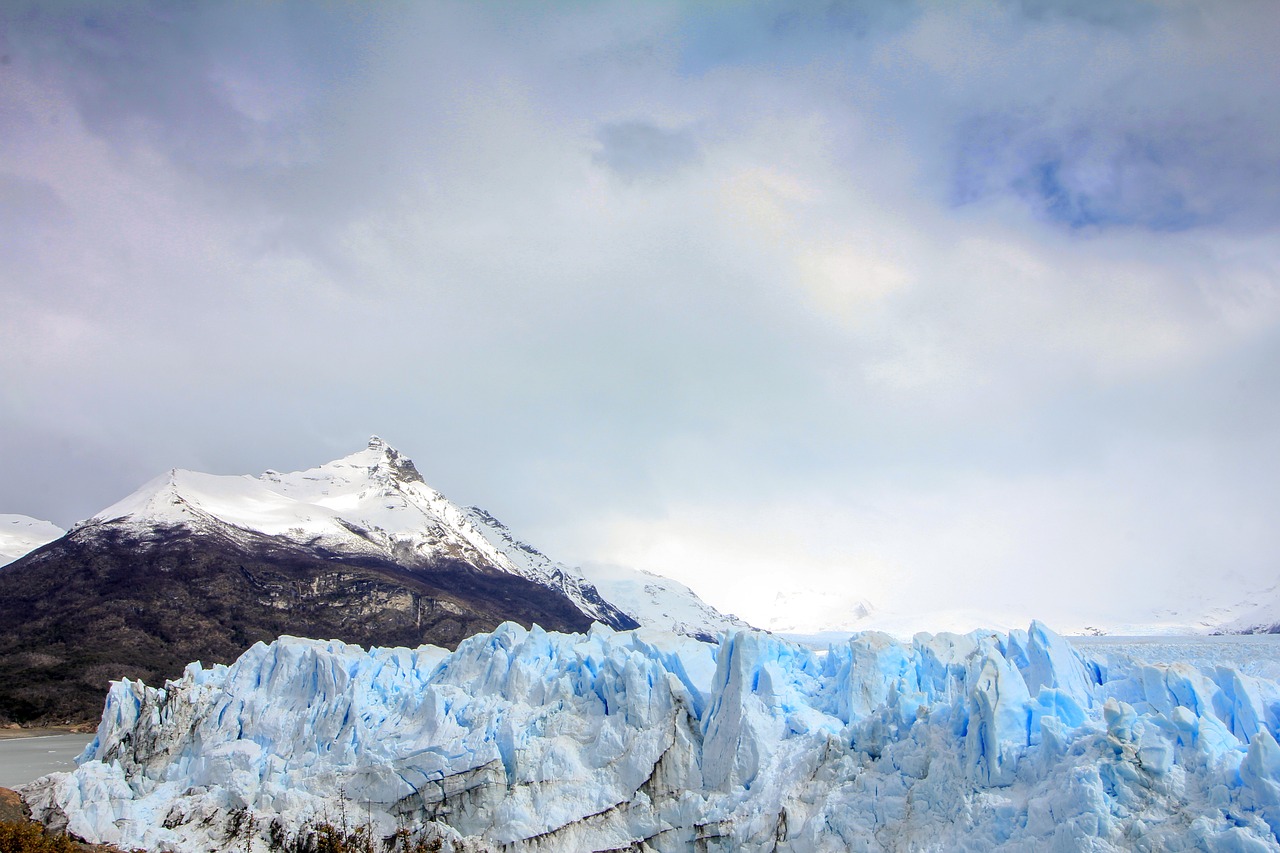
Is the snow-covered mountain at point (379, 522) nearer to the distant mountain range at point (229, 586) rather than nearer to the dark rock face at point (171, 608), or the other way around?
the distant mountain range at point (229, 586)

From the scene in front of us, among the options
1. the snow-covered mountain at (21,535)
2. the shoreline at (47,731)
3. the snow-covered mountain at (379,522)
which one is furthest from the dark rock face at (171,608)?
the snow-covered mountain at (21,535)

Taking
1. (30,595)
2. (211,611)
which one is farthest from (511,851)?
(30,595)

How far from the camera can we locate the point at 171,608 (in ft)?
249

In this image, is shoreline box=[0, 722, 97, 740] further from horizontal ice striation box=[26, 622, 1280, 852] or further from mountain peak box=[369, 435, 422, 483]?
mountain peak box=[369, 435, 422, 483]

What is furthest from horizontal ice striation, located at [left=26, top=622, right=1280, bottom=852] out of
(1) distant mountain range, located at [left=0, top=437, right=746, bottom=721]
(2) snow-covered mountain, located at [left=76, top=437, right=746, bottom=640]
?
(2) snow-covered mountain, located at [left=76, top=437, right=746, bottom=640]

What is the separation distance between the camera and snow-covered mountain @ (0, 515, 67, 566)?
137 metres

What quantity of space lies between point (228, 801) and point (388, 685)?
5.48 meters

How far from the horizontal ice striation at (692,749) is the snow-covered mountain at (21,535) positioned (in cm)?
13410

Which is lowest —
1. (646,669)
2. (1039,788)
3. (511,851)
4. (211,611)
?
(511,851)

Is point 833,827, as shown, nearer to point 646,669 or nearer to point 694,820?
point 694,820

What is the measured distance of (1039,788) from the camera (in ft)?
51.7

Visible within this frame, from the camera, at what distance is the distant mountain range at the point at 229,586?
221 feet

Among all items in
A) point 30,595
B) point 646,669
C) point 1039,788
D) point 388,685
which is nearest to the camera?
A: point 1039,788

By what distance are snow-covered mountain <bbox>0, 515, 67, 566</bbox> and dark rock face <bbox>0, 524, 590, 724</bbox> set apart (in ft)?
201
